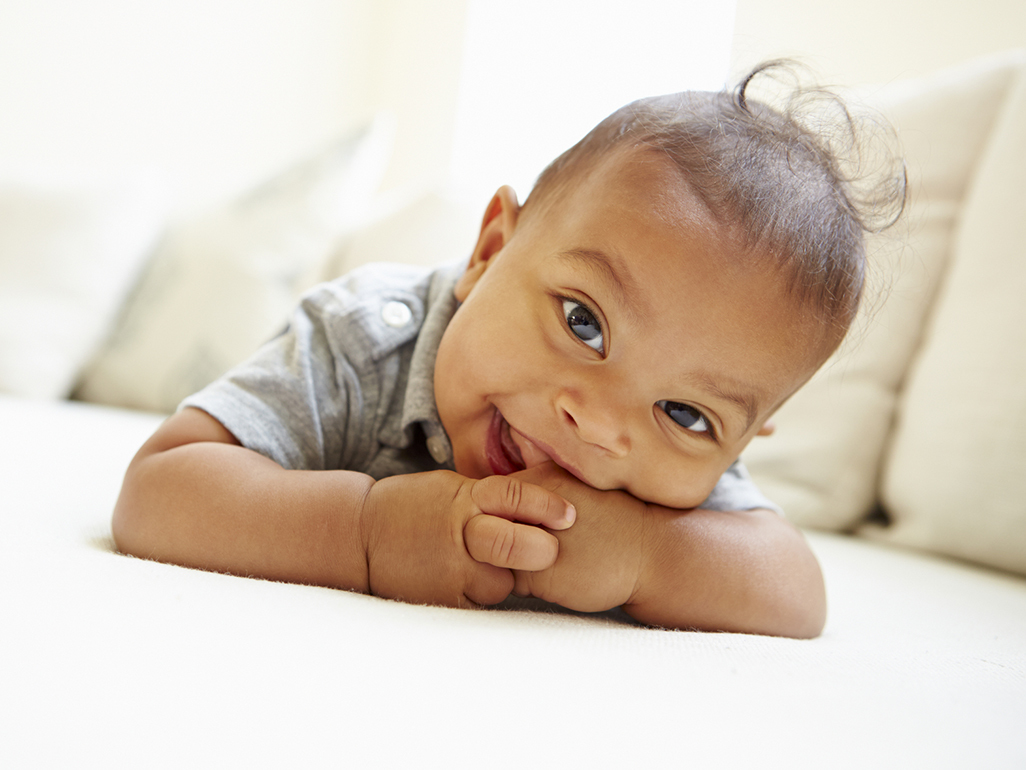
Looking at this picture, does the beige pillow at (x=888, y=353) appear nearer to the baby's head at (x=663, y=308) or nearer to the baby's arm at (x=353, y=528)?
the baby's head at (x=663, y=308)

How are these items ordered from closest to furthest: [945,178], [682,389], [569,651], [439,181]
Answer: [569,651]
[682,389]
[945,178]
[439,181]

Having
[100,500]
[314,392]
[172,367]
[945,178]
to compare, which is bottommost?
[172,367]

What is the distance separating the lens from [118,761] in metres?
0.30

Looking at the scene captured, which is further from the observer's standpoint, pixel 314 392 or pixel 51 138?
pixel 51 138

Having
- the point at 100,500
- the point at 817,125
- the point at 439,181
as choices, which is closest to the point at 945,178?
the point at 817,125

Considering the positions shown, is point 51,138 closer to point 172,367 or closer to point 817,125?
point 172,367

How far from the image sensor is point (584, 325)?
706 millimetres

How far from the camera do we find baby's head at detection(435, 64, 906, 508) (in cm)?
68

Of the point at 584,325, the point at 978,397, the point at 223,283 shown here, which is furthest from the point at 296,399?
the point at 223,283

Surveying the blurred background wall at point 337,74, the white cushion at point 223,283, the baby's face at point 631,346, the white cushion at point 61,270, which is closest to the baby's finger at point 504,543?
the baby's face at point 631,346

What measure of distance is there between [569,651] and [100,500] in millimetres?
550

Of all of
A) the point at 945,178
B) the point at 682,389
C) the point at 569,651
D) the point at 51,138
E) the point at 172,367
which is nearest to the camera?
the point at 569,651

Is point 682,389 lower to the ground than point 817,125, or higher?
lower

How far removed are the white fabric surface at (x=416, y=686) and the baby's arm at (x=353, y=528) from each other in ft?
0.12
